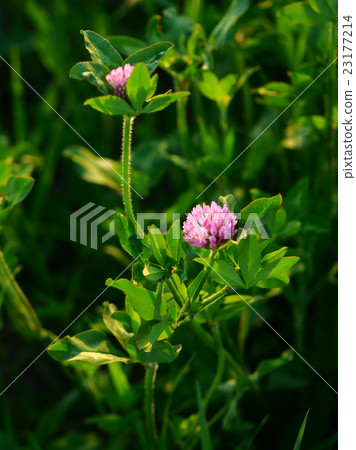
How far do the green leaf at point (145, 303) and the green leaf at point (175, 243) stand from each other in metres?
0.04

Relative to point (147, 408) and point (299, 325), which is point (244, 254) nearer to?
point (147, 408)

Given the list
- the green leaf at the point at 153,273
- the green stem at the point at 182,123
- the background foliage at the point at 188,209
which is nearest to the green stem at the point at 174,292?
the green leaf at the point at 153,273

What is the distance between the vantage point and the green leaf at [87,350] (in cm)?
58

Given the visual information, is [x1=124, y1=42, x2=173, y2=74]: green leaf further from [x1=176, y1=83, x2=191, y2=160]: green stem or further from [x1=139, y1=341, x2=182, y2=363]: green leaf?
[x1=139, y1=341, x2=182, y2=363]: green leaf

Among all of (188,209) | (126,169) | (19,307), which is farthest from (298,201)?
(19,307)

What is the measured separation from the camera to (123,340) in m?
0.64

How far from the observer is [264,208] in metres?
0.61

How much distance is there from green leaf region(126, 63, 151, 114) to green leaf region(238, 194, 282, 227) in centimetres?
16

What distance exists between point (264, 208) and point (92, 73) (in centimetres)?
24

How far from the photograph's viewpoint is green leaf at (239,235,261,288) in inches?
21.8

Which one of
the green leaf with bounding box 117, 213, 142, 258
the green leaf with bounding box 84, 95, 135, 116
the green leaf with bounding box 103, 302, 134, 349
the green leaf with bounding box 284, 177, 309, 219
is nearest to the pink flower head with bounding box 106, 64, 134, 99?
the green leaf with bounding box 84, 95, 135, 116

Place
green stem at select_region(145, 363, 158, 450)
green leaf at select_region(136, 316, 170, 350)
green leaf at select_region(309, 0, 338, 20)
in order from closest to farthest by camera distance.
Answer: green leaf at select_region(136, 316, 170, 350)
green stem at select_region(145, 363, 158, 450)
green leaf at select_region(309, 0, 338, 20)

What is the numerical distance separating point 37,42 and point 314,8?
2.85 ft

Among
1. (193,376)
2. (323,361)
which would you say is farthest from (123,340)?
(323,361)
